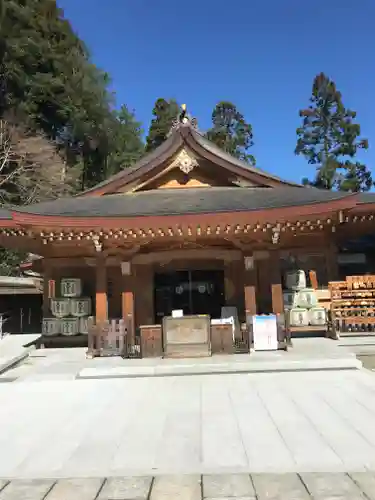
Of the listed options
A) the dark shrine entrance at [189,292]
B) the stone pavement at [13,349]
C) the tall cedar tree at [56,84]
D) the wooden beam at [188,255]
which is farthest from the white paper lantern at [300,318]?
the tall cedar tree at [56,84]

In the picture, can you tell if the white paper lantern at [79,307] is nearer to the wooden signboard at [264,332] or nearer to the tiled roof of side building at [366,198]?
the wooden signboard at [264,332]

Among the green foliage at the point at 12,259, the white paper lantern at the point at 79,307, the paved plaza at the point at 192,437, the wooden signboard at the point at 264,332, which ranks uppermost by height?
the green foliage at the point at 12,259

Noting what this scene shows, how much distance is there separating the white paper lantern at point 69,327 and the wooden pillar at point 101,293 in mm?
1351

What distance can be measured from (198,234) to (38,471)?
709 centimetres

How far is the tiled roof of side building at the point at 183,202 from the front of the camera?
10.3 metres

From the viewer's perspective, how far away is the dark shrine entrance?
43.0ft

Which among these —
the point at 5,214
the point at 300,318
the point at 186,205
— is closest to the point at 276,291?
the point at 300,318

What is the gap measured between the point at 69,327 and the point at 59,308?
2.07 feet

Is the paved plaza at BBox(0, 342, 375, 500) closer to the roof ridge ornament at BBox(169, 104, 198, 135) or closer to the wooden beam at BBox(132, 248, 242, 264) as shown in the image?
the wooden beam at BBox(132, 248, 242, 264)

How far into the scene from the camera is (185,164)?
1346cm

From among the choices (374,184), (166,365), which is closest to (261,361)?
(166,365)

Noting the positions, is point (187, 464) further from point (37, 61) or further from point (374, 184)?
point (374, 184)

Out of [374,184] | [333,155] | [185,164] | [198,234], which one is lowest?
[198,234]

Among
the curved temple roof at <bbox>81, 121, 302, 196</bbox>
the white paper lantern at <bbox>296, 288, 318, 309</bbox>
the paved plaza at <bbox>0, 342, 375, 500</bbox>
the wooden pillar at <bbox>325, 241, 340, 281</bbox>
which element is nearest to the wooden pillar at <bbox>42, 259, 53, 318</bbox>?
the curved temple roof at <bbox>81, 121, 302, 196</bbox>
